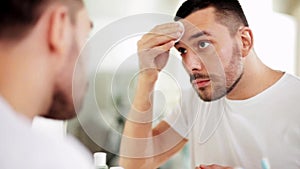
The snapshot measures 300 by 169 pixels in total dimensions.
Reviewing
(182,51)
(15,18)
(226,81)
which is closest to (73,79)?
(15,18)

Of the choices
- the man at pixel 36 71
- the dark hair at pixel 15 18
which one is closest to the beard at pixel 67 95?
the man at pixel 36 71

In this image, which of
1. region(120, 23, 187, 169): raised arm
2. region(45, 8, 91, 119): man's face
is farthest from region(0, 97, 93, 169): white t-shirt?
region(120, 23, 187, 169): raised arm

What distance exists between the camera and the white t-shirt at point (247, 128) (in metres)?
1.05

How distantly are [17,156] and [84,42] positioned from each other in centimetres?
28

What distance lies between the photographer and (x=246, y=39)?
1.08 m

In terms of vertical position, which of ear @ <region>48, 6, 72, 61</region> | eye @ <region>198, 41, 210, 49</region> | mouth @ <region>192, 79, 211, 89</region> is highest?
ear @ <region>48, 6, 72, 61</region>

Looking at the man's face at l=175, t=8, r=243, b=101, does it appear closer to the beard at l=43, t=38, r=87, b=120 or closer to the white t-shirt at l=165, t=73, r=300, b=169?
the white t-shirt at l=165, t=73, r=300, b=169

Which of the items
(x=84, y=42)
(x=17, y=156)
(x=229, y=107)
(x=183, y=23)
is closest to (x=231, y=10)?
(x=183, y=23)

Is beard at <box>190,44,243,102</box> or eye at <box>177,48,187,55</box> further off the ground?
eye at <box>177,48,187,55</box>

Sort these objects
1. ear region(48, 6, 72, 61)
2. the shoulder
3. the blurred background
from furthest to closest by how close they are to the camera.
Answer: the blurred background, ear region(48, 6, 72, 61), the shoulder

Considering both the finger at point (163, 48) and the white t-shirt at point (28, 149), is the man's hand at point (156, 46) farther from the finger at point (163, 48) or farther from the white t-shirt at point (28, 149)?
the white t-shirt at point (28, 149)

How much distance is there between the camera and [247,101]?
1.07 m

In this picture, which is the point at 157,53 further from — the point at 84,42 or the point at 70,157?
the point at 70,157

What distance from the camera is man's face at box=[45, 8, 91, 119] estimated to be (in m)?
0.87
